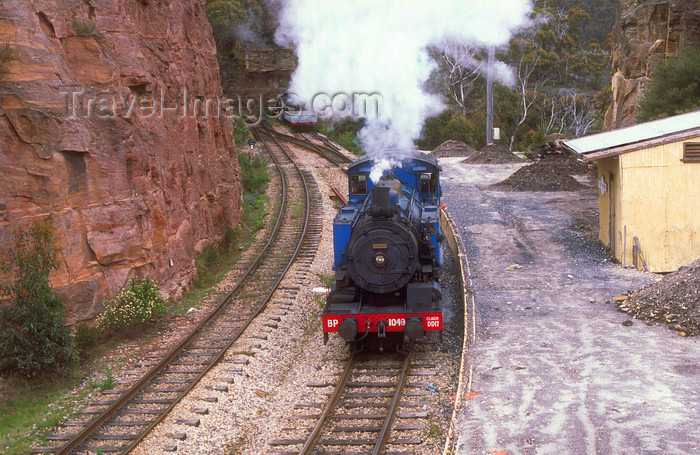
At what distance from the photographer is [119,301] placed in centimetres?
1333

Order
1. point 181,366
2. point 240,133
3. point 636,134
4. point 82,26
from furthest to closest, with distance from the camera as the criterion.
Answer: point 240,133 → point 636,134 → point 82,26 → point 181,366

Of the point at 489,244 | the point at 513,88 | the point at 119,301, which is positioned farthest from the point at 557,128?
the point at 119,301

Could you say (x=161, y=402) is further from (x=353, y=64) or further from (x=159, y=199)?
(x=353, y=64)

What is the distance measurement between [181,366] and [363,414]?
Answer: 13.5ft

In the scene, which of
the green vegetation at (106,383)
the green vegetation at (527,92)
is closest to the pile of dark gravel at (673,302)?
the green vegetation at (106,383)

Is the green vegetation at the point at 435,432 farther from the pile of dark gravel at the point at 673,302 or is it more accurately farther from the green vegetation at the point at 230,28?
the green vegetation at the point at 230,28

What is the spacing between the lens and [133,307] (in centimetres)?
1330

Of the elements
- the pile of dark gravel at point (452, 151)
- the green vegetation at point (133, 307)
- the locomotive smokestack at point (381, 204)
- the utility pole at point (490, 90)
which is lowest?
the green vegetation at point (133, 307)

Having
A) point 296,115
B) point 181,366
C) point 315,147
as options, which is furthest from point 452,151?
point 181,366

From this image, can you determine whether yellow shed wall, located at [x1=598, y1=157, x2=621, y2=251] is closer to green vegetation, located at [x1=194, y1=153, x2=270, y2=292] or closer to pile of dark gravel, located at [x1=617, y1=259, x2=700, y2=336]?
pile of dark gravel, located at [x1=617, y1=259, x2=700, y2=336]

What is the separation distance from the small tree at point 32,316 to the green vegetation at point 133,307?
1.69 metres

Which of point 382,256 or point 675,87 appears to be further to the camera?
point 675,87

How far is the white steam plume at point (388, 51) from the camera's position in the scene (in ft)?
58.0

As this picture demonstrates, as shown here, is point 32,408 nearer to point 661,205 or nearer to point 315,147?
point 661,205
